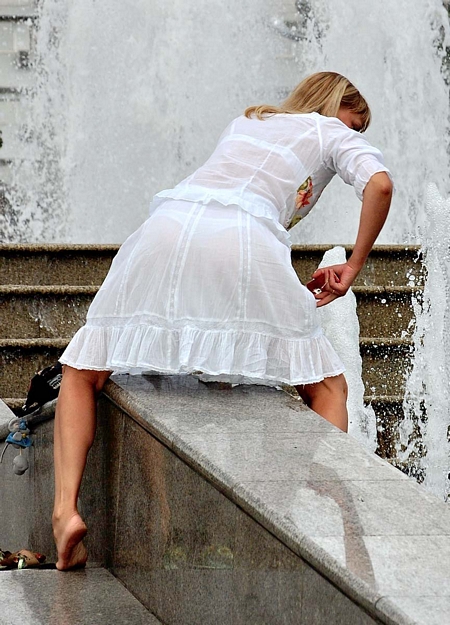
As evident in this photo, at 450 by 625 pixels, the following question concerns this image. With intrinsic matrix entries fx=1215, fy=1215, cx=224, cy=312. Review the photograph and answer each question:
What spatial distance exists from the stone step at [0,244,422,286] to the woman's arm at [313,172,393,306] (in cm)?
374

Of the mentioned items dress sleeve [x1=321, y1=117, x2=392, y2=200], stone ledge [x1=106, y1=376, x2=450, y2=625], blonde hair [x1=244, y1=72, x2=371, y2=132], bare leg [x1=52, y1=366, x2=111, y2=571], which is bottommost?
bare leg [x1=52, y1=366, x2=111, y2=571]

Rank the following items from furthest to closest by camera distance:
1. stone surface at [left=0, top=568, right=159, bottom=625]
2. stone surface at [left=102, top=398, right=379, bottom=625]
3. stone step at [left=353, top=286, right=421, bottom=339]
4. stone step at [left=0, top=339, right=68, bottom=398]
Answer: stone step at [left=353, top=286, right=421, bottom=339] < stone step at [left=0, top=339, right=68, bottom=398] < stone surface at [left=0, top=568, right=159, bottom=625] < stone surface at [left=102, top=398, right=379, bottom=625]

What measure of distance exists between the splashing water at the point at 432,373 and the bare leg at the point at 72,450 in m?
2.50

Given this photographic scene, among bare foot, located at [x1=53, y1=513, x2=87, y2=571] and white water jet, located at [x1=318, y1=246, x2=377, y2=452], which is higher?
bare foot, located at [x1=53, y1=513, x2=87, y2=571]

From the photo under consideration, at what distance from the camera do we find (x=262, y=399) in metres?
3.57

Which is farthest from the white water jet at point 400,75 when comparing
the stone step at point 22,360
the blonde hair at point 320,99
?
the blonde hair at point 320,99

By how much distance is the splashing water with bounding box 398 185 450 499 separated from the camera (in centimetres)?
599

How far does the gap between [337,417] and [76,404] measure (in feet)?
2.59

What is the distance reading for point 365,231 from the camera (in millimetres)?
3619

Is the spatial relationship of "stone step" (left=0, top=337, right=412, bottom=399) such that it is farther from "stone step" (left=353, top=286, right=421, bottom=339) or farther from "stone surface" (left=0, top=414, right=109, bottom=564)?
"stone surface" (left=0, top=414, right=109, bottom=564)

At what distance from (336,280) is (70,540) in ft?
3.68

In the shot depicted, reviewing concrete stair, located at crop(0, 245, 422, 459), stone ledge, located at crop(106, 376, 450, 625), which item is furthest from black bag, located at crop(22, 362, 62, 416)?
concrete stair, located at crop(0, 245, 422, 459)

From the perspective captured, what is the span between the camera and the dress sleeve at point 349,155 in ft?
11.7

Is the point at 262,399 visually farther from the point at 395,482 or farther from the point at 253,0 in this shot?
the point at 253,0
